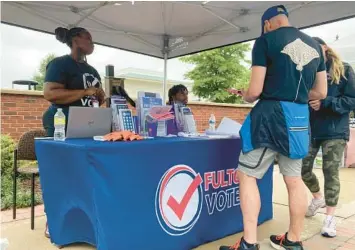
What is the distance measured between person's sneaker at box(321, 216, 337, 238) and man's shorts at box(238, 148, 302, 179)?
0.84m

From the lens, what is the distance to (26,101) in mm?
5328

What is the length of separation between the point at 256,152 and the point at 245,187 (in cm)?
24

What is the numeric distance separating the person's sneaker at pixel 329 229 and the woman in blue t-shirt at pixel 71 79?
2.09 m

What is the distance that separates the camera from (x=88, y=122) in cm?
230

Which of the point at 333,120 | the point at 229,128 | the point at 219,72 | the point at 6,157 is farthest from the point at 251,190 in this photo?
the point at 219,72

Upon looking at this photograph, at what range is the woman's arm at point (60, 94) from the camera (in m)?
2.44

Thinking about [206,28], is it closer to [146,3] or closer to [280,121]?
[146,3]

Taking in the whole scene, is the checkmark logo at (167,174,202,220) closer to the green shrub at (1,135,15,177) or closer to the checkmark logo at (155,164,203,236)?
the checkmark logo at (155,164,203,236)

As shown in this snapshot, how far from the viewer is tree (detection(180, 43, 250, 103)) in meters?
16.3

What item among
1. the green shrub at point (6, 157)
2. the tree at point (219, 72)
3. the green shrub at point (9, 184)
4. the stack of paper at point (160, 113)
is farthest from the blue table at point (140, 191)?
the tree at point (219, 72)

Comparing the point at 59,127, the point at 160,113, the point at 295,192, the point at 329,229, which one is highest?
the point at 160,113

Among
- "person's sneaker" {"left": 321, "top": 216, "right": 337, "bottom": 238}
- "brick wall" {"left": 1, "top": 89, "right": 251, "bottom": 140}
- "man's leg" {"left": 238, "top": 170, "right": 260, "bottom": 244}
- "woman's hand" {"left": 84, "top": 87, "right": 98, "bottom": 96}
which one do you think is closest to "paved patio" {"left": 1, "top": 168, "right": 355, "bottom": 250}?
"person's sneaker" {"left": 321, "top": 216, "right": 337, "bottom": 238}

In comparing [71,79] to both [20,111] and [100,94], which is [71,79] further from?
[20,111]

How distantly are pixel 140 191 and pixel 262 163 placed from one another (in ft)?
2.56
